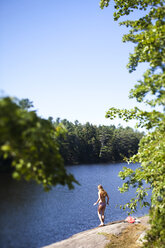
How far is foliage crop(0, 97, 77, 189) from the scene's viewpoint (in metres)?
2.44

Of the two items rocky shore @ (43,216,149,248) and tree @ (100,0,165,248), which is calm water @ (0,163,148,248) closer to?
rocky shore @ (43,216,149,248)

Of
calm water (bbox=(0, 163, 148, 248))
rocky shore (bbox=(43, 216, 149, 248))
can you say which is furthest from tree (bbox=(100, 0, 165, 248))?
calm water (bbox=(0, 163, 148, 248))

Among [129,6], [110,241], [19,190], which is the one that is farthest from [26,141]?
[19,190]

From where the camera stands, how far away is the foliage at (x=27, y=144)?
2.44m

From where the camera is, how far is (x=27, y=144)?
270cm

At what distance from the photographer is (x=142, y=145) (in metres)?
6.36

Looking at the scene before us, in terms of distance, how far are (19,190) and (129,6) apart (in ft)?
46.4

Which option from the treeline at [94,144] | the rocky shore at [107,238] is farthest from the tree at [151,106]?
the treeline at [94,144]

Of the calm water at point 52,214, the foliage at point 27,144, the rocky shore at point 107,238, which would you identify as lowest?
the calm water at point 52,214

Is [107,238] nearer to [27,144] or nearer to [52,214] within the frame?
[27,144]

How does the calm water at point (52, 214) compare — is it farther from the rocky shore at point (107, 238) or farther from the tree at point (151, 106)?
the tree at point (151, 106)

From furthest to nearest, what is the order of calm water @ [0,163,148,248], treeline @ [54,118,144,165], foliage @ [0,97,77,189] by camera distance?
treeline @ [54,118,144,165] → calm water @ [0,163,148,248] → foliage @ [0,97,77,189]

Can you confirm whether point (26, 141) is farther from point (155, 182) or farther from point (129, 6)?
point (129, 6)

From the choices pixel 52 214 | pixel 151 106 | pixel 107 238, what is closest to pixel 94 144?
pixel 52 214
